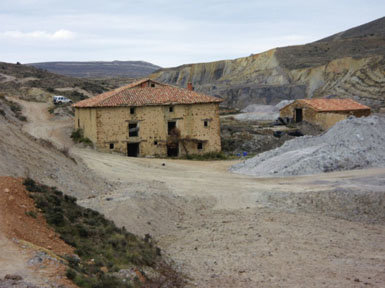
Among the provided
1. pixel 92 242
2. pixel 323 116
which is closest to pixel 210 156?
pixel 323 116

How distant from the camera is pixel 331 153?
2642cm

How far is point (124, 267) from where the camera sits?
35.2 ft

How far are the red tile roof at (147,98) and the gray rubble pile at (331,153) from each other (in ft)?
26.5

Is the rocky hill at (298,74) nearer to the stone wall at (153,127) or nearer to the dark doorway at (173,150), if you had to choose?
the stone wall at (153,127)

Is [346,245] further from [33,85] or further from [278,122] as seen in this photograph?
[33,85]

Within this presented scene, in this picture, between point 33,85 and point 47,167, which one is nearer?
point 47,167

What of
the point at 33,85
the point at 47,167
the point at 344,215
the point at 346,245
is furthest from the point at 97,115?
the point at 33,85

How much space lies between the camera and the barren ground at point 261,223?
42.2 feet

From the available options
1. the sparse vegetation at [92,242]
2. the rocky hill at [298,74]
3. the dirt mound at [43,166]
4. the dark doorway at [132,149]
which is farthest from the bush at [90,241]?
the rocky hill at [298,74]

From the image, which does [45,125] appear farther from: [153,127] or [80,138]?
[153,127]

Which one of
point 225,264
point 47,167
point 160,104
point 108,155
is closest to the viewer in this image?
point 225,264

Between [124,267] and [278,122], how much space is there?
39970 mm

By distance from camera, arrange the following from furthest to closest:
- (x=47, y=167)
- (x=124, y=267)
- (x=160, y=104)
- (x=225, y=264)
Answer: (x=160, y=104) → (x=47, y=167) → (x=225, y=264) → (x=124, y=267)

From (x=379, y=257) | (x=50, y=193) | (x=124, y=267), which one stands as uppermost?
(x=50, y=193)
